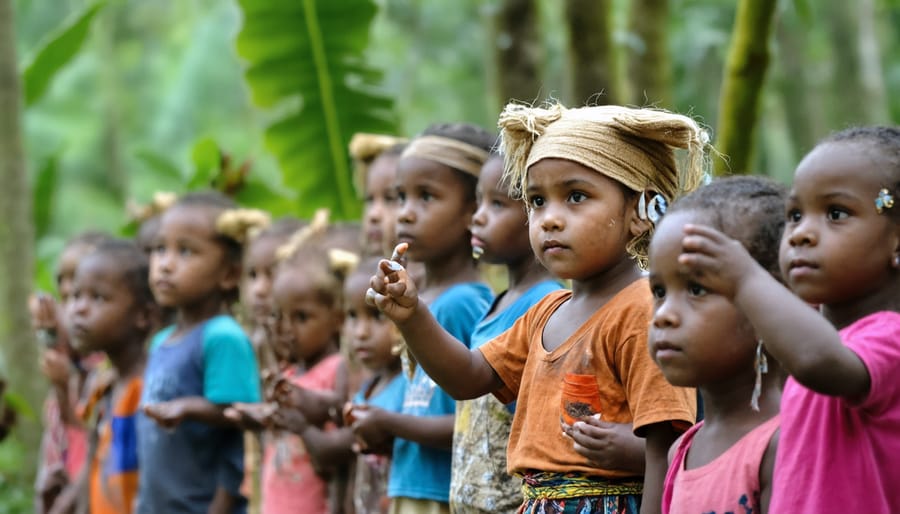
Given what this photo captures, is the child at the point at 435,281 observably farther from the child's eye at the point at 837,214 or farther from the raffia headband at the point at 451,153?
the child's eye at the point at 837,214

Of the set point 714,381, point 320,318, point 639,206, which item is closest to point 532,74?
point 320,318

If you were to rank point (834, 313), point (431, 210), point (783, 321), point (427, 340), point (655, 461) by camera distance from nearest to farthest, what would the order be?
point (783, 321) → point (834, 313) → point (655, 461) → point (427, 340) → point (431, 210)

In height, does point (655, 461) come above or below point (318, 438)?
below

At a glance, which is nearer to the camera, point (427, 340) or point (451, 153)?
point (427, 340)

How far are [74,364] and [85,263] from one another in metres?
1.68

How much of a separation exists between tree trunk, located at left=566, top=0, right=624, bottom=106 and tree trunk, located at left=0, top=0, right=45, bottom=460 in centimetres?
406

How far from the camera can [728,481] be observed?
281 cm

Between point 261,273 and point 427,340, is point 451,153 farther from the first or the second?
point 261,273

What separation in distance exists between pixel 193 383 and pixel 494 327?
236 cm

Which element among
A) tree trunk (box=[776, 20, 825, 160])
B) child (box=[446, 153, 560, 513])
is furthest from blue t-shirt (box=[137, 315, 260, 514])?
tree trunk (box=[776, 20, 825, 160])

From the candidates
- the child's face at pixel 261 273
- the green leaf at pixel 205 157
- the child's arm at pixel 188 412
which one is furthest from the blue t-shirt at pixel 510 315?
the green leaf at pixel 205 157

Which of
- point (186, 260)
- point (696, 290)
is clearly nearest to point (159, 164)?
point (186, 260)

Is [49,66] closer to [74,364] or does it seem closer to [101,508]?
[74,364]

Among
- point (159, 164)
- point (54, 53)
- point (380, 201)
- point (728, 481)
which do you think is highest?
point (54, 53)
